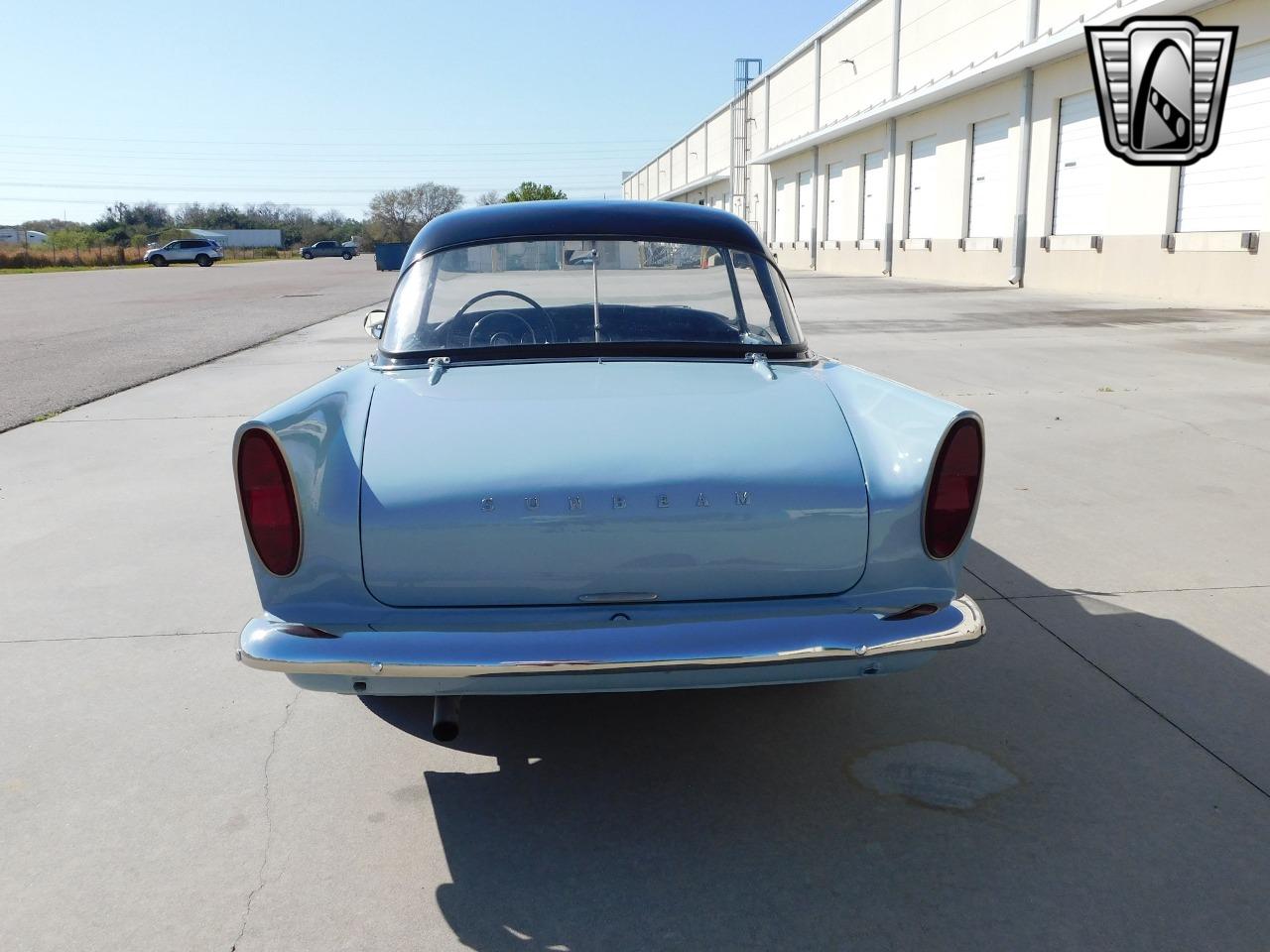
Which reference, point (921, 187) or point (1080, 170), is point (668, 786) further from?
point (921, 187)

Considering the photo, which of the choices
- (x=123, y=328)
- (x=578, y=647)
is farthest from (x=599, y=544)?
(x=123, y=328)

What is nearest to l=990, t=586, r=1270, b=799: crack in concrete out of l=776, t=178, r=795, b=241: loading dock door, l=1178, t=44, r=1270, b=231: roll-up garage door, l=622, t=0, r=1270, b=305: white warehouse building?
l=1178, t=44, r=1270, b=231: roll-up garage door

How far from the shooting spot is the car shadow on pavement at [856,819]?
2.28 m

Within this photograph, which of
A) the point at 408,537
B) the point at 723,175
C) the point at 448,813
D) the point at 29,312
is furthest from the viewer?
the point at 723,175

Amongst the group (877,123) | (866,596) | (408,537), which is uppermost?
(877,123)

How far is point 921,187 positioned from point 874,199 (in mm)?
4003

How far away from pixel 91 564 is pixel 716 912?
3507 millimetres

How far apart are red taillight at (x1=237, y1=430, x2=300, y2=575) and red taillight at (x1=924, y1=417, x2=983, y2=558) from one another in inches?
61.2

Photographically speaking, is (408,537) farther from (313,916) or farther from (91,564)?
(91,564)

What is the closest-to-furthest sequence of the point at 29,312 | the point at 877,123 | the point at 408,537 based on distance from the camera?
the point at 408,537, the point at 29,312, the point at 877,123

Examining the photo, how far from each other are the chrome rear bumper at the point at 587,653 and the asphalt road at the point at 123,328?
6.78m

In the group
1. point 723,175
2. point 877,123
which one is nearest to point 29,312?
point 877,123

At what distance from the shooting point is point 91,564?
15.3 feet

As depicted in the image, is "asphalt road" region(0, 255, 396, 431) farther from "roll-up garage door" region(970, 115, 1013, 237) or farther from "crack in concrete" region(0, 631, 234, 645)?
"roll-up garage door" region(970, 115, 1013, 237)
